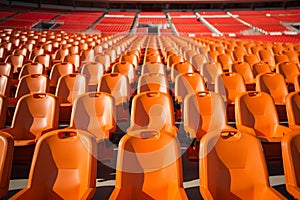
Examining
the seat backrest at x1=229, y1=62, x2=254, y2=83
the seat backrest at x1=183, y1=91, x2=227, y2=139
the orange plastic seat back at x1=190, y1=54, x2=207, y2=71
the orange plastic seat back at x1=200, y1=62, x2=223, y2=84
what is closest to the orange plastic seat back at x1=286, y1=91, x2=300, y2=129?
the seat backrest at x1=183, y1=91, x2=227, y2=139

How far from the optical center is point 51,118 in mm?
3459

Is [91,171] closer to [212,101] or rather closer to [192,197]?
[192,197]

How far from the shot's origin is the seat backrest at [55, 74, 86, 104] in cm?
462

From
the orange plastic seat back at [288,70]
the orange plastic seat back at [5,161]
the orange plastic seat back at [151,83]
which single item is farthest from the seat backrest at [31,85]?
the orange plastic seat back at [288,70]

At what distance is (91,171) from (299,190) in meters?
1.60

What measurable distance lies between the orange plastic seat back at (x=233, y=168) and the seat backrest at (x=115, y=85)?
2.40 metres

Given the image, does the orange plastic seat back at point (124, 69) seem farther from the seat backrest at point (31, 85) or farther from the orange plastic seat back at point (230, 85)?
the orange plastic seat back at point (230, 85)

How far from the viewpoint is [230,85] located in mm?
4754

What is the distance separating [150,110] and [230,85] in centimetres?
179

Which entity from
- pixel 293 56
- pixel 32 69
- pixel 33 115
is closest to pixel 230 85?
pixel 33 115

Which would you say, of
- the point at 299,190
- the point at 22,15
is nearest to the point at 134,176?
the point at 299,190

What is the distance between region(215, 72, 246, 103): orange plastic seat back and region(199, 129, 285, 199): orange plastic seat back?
2.30 metres

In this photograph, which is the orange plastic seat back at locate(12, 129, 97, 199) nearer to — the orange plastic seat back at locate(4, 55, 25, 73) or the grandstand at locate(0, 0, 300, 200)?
the grandstand at locate(0, 0, 300, 200)

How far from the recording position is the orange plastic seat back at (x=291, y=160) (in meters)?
2.26
